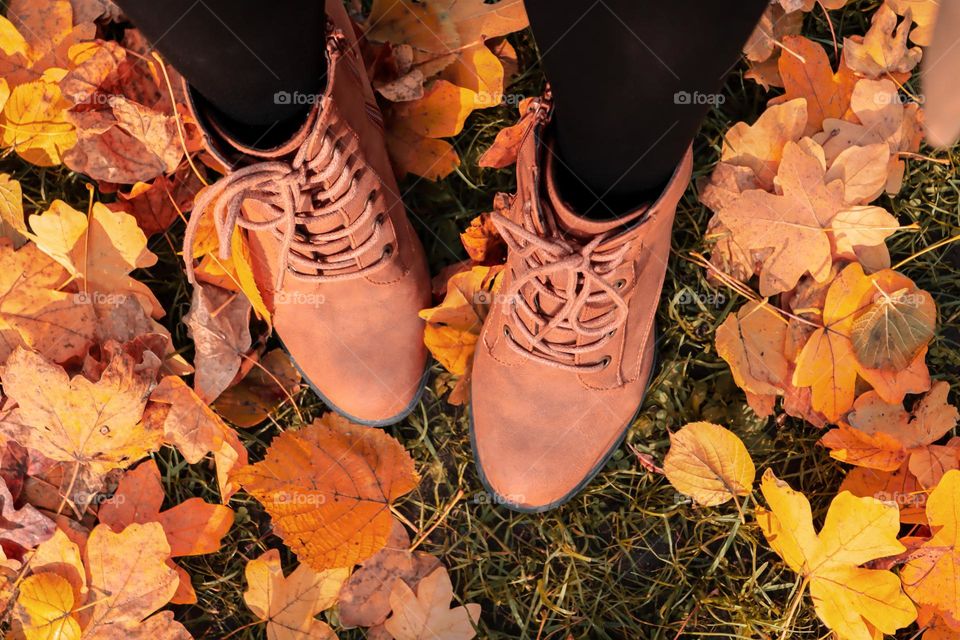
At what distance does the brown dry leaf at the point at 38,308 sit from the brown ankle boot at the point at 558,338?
752mm

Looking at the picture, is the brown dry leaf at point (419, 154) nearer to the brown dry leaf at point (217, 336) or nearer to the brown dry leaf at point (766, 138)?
the brown dry leaf at point (217, 336)

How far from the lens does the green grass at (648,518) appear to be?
1435 mm

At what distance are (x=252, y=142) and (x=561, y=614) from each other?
39.0 inches

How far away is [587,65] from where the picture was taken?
84 cm

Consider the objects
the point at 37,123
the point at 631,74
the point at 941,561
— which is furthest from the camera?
the point at 37,123

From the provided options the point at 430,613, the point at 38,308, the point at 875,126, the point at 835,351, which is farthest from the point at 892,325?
the point at 38,308

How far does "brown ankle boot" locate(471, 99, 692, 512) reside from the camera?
106 cm

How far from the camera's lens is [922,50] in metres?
1.50

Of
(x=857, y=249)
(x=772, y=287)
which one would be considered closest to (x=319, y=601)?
(x=772, y=287)

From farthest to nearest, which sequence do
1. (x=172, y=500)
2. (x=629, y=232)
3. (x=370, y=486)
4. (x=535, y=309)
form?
1. (x=172, y=500)
2. (x=370, y=486)
3. (x=535, y=309)
4. (x=629, y=232)

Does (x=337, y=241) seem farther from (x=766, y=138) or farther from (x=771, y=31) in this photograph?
(x=771, y=31)

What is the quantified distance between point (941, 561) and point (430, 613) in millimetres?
867

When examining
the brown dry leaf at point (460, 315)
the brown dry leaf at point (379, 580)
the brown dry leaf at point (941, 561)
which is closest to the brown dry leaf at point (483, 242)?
the brown dry leaf at point (460, 315)

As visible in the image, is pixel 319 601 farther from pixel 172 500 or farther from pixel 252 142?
pixel 252 142
